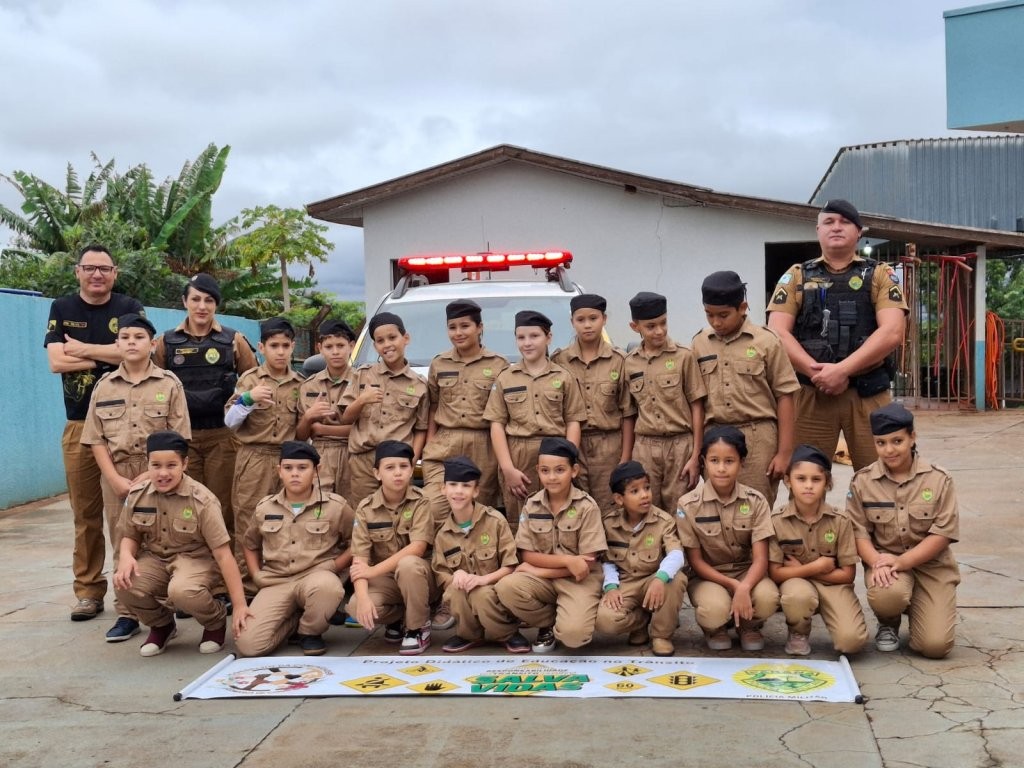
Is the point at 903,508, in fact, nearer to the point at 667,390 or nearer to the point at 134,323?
the point at 667,390

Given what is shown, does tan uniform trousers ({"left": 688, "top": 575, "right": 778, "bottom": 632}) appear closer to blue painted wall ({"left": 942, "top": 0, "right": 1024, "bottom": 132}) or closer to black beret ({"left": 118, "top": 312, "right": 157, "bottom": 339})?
black beret ({"left": 118, "top": 312, "right": 157, "bottom": 339})

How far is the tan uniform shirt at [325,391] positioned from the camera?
5719 millimetres

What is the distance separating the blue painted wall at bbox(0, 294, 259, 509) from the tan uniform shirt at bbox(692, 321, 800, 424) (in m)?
7.55

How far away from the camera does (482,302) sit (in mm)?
6816

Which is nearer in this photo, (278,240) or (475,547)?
(475,547)

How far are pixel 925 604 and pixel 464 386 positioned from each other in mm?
2499

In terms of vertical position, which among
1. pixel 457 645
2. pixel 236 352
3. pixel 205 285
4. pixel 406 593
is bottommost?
pixel 457 645

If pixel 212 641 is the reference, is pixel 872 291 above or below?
above

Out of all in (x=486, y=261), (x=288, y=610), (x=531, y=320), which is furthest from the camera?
(x=486, y=261)

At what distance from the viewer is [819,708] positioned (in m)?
3.88

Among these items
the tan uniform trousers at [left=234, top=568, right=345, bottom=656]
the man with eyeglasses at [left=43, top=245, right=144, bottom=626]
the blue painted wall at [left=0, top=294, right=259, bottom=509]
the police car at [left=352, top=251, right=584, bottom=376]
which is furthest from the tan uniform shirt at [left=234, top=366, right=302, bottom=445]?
the blue painted wall at [left=0, top=294, right=259, bottom=509]

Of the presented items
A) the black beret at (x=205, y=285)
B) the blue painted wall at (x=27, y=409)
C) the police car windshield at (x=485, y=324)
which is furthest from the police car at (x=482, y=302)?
the blue painted wall at (x=27, y=409)

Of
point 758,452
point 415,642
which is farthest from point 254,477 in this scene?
point 758,452

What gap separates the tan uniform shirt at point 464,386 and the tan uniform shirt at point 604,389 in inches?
16.2
